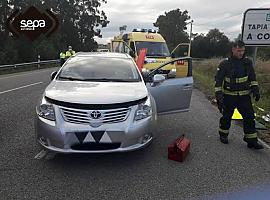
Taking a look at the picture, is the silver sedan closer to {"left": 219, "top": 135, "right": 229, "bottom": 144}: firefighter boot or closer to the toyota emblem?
the toyota emblem

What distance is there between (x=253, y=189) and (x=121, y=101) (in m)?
2.02

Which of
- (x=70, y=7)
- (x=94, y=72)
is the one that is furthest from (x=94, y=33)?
(x=94, y=72)

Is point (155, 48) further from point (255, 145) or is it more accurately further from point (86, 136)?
point (86, 136)

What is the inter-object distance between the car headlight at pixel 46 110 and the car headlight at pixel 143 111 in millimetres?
1146

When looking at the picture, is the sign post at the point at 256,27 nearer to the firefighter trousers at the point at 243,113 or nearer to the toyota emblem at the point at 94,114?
the firefighter trousers at the point at 243,113

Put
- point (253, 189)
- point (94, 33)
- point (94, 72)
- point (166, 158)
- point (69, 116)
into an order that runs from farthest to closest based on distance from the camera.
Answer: point (94, 33) < point (94, 72) < point (166, 158) < point (69, 116) < point (253, 189)

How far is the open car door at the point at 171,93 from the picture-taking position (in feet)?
20.7

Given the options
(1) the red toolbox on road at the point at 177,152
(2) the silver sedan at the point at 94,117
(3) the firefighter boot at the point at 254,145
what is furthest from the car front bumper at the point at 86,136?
(3) the firefighter boot at the point at 254,145

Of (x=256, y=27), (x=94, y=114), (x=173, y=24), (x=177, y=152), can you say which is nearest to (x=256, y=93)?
(x=177, y=152)

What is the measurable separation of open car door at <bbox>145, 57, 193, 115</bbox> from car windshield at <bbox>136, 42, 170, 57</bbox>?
8.22 meters

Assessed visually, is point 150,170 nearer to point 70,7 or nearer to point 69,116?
point 69,116

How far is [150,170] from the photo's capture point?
15.0 ft

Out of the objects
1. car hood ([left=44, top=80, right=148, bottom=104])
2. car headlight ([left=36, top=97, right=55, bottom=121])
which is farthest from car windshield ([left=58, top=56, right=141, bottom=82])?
car headlight ([left=36, top=97, right=55, bottom=121])

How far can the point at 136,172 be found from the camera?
450 centimetres
